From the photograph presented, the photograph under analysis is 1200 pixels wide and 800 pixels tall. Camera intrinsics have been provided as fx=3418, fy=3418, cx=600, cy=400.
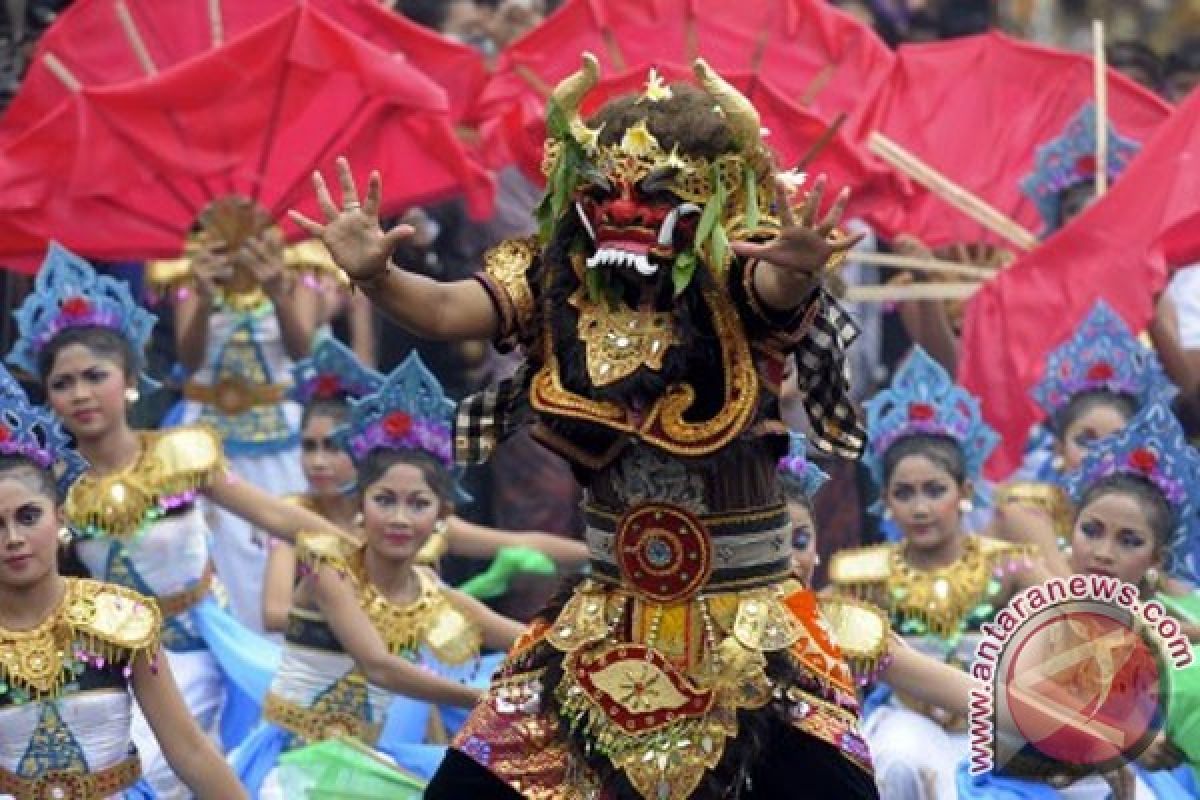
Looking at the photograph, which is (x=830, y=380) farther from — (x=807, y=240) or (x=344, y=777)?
(x=344, y=777)

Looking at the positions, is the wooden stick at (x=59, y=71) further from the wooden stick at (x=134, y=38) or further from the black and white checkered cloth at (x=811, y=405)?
the black and white checkered cloth at (x=811, y=405)

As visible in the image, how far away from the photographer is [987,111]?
1251 cm

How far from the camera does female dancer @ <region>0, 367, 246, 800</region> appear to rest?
7.93m

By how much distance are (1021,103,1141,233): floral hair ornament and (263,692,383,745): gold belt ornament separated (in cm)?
365

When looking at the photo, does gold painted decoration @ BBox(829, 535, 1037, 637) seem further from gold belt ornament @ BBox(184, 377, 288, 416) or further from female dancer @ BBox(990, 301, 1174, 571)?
gold belt ornament @ BBox(184, 377, 288, 416)

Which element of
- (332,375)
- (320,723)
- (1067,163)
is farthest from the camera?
(1067,163)

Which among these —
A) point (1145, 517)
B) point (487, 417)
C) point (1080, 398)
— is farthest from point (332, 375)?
point (487, 417)

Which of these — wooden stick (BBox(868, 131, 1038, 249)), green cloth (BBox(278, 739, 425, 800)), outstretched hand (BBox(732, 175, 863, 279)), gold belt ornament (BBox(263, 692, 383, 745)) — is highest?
outstretched hand (BBox(732, 175, 863, 279))

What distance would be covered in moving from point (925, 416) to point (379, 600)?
1773 mm

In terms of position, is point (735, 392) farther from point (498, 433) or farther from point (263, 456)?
point (263, 456)

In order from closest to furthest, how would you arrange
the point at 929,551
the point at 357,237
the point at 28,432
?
the point at 357,237 < the point at 28,432 < the point at 929,551

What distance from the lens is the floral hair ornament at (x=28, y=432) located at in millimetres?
8117

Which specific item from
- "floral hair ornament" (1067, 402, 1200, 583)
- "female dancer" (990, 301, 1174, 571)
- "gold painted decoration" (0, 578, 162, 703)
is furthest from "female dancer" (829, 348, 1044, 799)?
"gold painted decoration" (0, 578, 162, 703)

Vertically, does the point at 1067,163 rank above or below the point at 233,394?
above
